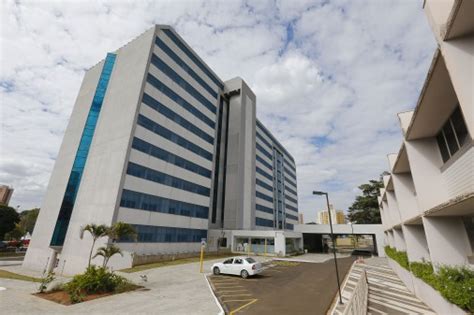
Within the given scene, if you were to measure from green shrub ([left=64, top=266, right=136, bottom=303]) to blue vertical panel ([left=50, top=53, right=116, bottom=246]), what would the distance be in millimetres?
22713

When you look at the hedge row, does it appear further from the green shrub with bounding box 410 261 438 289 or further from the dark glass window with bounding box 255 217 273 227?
the dark glass window with bounding box 255 217 273 227

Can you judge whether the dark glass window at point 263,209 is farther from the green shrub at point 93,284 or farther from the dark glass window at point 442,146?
the dark glass window at point 442,146

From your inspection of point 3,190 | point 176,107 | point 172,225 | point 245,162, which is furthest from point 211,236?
point 3,190

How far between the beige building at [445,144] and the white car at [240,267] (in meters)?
11.1

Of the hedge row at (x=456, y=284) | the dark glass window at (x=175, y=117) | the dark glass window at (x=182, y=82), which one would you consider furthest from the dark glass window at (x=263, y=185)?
the hedge row at (x=456, y=284)

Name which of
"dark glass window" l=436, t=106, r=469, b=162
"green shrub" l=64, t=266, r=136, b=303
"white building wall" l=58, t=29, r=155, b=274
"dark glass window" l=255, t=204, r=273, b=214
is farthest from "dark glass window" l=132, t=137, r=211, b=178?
"dark glass window" l=436, t=106, r=469, b=162

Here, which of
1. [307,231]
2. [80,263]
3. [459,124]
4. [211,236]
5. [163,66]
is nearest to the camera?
[459,124]

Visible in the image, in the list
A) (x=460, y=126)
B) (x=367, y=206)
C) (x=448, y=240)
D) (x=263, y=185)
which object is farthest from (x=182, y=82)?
(x=367, y=206)

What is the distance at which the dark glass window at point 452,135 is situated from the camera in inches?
Result: 375

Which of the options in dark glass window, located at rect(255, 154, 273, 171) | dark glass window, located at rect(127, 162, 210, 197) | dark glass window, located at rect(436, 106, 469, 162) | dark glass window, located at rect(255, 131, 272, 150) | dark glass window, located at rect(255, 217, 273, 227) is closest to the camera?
dark glass window, located at rect(436, 106, 469, 162)

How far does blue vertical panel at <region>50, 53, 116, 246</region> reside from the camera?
1308 inches

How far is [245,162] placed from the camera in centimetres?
5375

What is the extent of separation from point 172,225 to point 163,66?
86.1ft

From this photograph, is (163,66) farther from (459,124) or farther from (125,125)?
(459,124)
